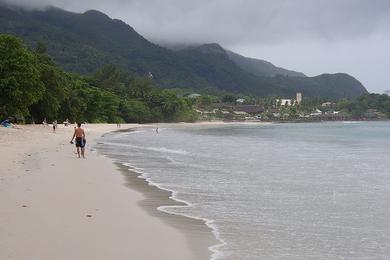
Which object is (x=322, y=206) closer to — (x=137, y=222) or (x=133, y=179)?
(x=137, y=222)

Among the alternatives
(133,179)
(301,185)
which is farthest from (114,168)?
(301,185)

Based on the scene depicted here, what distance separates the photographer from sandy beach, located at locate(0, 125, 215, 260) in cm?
670

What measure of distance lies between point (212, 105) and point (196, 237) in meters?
187

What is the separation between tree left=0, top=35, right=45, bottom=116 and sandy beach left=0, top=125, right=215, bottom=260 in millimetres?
33291

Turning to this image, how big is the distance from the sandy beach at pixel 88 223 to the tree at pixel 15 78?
33.3 meters

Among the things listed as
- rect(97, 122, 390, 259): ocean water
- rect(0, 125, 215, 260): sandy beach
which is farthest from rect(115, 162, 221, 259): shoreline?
rect(97, 122, 390, 259): ocean water

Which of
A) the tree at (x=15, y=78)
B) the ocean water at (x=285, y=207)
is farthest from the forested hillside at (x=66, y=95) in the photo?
the ocean water at (x=285, y=207)

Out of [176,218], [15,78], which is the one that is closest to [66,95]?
[15,78]

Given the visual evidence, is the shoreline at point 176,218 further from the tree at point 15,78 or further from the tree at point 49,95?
the tree at point 49,95

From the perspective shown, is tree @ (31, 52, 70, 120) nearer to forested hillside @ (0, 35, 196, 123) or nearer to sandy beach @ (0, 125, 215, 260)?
forested hillside @ (0, 35, 196, 123)

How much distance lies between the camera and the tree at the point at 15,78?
45031mm

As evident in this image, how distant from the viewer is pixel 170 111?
134125 mm

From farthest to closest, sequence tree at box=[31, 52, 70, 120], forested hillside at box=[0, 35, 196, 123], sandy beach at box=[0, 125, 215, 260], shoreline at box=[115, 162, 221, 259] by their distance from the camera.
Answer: tree at box=[31, 52, 70, 120], forested hillside at box=[0, 35, 196, 123], shoreline at box=[115, 162, 221, 259], sandy beach at box=[0, 125, 215, 260]

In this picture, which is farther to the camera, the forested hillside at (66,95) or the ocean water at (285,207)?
the forested hillside at (66,95)
